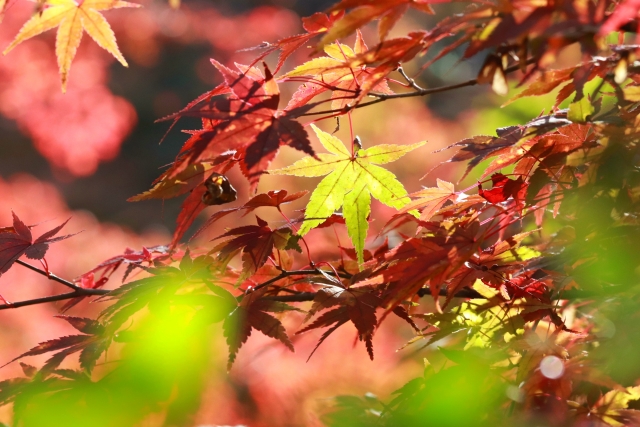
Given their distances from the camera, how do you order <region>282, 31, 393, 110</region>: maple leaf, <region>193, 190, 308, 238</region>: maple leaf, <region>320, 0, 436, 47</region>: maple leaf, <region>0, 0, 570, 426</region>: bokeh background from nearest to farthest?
<region>320, 0, 436, 47</region>: maple leaf < <region>282, 31, 393, 110</region>: maple leaf < <region>193, 190, 308, 238</region>: maple leaf < <region>0, 0, 570, 426</region>: bokeh background

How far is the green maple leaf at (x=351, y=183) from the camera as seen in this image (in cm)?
70

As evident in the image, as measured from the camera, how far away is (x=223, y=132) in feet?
1.80

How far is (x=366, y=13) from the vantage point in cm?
49

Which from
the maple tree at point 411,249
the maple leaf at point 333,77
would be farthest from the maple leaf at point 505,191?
the maple leaf at point 333,77

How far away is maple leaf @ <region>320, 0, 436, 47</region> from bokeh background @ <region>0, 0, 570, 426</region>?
28 centimetres

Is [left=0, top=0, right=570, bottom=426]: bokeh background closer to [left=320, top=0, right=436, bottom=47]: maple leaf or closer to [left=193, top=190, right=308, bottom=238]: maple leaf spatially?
[left=193, top=190, right=308, bottom=238]: maple leaf

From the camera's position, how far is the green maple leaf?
70 cm

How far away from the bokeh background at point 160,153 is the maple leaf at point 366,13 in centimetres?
28

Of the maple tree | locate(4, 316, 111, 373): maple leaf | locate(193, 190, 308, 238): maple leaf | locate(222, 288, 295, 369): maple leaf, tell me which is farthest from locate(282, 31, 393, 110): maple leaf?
locate(4, 316, 111, 373): maple leaf

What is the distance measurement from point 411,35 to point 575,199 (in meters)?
0.26

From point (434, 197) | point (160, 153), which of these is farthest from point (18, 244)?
point (160, 153)

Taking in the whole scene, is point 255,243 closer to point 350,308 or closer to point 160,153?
point 350,308

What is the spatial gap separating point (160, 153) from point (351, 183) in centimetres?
722

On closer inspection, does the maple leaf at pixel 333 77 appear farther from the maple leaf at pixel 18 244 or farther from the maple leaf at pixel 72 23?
the maple leaf at pixel 18 244
